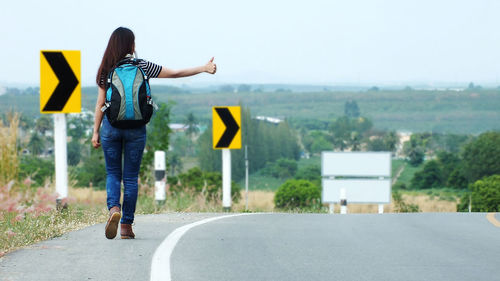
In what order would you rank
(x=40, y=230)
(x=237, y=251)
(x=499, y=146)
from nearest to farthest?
(x=237, y=251) → (x=40, y=230) → (x=499, y=146)

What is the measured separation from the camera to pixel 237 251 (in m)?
6.46

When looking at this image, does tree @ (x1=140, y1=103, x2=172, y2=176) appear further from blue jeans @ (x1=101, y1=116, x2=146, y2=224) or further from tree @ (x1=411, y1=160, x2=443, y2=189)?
tree @ (x1=411, y1=160, x2=443, y2=189)

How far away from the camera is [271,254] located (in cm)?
632

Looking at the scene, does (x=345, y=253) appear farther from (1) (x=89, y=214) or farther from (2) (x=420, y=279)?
(1) (x=89, y=214)

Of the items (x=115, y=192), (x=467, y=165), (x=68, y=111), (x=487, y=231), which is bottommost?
(x=467, y=165)

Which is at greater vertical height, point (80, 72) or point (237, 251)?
point (80, 72)

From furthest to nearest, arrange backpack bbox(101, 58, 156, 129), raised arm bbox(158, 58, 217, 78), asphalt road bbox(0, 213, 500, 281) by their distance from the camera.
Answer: raised arm bbox(158, 58, 217, 78) → backpack bbox(101, 58, 156, 129) → asphalt road bbox(0, 213, 500, 281)

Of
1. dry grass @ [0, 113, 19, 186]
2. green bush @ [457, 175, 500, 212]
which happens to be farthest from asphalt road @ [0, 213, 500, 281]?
green bush @ [457, 175, 500, 212]

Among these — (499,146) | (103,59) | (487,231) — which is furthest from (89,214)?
(499,146)

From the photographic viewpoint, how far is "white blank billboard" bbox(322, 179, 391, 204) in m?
35.7

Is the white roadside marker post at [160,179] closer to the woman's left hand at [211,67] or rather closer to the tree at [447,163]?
the woman's left hand at [211,67]

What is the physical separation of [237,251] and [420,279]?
5.97 feet

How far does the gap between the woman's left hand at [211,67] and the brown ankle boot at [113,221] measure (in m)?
1.58

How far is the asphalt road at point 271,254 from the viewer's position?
530 cm
